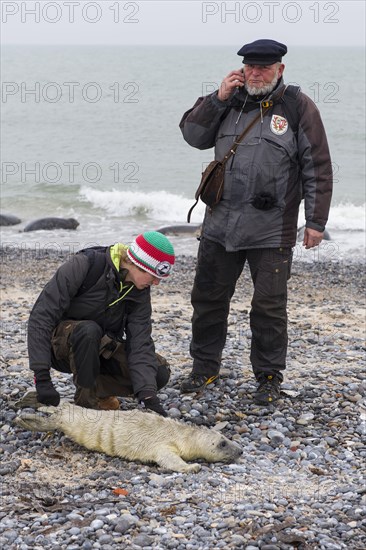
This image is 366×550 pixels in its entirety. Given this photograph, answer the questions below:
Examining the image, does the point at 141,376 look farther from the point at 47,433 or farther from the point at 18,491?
the point at 18,491

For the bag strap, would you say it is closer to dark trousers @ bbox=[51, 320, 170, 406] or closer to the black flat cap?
the black flat cap

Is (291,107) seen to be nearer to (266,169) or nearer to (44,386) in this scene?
(266,169)

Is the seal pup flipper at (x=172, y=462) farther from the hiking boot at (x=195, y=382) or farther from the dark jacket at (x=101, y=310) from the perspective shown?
the hiking boot at (x=195, y=382)

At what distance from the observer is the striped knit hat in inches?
217

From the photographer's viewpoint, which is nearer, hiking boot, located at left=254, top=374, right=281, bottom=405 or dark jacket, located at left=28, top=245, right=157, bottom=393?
dark jacket, located at left=28, top=245, right=157, bottom=393

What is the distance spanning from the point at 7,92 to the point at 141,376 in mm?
63662

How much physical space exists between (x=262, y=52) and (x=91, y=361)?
2.51m

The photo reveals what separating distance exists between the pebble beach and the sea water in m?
9.07

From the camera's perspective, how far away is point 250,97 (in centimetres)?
611

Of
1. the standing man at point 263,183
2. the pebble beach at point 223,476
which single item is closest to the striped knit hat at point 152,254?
the standing man at point 263,183

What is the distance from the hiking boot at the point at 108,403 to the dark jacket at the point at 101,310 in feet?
1.26

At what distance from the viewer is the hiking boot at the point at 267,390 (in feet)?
21.1

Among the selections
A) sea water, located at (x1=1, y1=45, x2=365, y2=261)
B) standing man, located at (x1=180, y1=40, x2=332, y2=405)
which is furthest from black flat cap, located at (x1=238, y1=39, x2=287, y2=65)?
sea water, located at (x1=1, y1=45, x2=365, y2=261)

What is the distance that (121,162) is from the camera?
33750 millimetres
